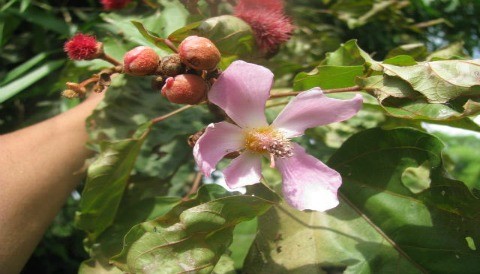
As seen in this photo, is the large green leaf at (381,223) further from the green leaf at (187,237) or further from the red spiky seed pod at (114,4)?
the red spiky seed pod at (114,4)

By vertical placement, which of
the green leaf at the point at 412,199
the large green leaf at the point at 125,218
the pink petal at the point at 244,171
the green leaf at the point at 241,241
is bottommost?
the green leaf at the point at 241,241

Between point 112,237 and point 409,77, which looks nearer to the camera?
point 409,77

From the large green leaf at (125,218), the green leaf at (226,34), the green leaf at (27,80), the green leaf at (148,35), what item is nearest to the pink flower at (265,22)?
the green leaf at (226,34)

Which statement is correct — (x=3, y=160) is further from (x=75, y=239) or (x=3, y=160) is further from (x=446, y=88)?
(x=446, y=88)

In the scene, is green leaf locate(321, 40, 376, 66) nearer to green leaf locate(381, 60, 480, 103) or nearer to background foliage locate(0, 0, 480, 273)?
background foliage locate(0, 0, 480, 273)

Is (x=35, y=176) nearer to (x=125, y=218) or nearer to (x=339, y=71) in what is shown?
(x=125, y=218)

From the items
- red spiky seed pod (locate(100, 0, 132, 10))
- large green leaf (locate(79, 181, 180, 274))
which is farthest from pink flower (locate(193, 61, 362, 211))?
red spiky seed pod (locate(100, 0, 132, 10))

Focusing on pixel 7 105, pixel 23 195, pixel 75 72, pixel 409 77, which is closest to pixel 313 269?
pixel 409 77
